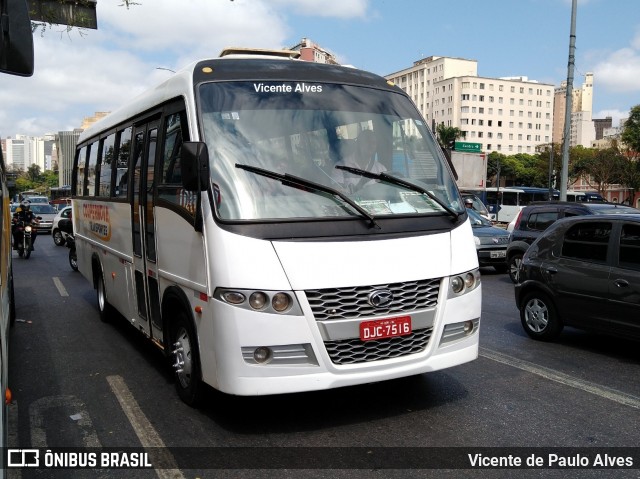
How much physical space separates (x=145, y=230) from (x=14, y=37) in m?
3.08

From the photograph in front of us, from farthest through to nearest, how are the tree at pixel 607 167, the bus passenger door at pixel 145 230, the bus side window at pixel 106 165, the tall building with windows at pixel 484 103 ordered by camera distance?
the tall building with windows at pixel 484 103, the tree at pixel 607 167, the bus side window at pixel 106 165, the bus passenger door at pixel 145 230

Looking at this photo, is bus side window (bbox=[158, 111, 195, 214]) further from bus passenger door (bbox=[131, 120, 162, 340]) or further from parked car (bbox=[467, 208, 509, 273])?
parked car (bbox=[467, 208, 509, 273])

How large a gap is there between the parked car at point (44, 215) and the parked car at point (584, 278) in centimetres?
3115

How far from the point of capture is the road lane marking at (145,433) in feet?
13.1

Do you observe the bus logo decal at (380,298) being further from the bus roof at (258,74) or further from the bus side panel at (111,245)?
the bus side panel at (111,245)

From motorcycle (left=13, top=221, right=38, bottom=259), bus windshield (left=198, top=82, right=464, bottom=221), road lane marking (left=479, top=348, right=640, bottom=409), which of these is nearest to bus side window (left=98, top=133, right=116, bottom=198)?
bus windshield (left=198, top=82, right=464, bottom=221)

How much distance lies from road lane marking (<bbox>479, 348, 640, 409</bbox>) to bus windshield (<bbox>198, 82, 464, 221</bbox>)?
2100 mm

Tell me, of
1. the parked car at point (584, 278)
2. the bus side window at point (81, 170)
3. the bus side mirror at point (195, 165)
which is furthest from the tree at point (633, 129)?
the bus side mirror at point (195, 165)

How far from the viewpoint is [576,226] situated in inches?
289

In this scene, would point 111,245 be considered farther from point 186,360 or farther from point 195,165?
point 195,165

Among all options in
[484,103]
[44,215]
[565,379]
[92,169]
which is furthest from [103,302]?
[484,103]

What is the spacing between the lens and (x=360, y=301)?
171 inches

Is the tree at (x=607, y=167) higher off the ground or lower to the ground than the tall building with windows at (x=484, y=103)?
lower

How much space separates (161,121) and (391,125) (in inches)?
80.9
